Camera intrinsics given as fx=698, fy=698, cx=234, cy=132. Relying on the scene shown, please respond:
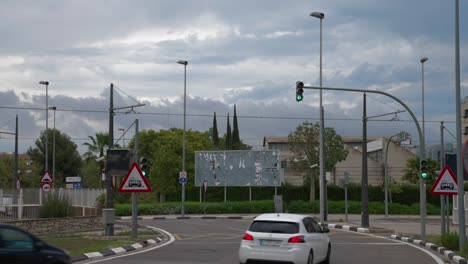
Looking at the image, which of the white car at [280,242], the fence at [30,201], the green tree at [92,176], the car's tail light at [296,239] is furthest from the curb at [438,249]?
the green tree at [92,176]

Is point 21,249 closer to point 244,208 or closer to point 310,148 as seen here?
point 244,208

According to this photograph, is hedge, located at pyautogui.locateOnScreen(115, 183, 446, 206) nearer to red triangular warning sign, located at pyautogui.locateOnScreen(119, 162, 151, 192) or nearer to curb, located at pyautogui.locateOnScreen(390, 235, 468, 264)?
curb, located at pyautogui.locateOnScreen(390, 235, 468, 264)

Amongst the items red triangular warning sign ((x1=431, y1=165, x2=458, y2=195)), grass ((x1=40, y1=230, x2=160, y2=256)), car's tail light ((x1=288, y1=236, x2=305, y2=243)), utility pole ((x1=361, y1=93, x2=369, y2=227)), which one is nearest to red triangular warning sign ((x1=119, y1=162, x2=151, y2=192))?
grass ((x1=40, y1=230, x2=160, y2=256))

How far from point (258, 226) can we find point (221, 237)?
14439mm

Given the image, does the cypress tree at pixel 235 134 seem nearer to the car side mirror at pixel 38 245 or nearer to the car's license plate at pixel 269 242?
the car's license plate at pixel 269 242

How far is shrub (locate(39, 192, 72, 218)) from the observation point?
37094mm

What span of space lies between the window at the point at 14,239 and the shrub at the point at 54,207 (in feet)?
81.3

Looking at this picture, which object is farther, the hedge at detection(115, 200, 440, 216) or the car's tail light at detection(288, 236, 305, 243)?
the hedge at detection(115, 200, 440, 216)

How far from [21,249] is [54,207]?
25.1 metres

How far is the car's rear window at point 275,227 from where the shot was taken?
1694cm

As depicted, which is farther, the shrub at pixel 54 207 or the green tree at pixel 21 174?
the green tree at pixel 21 174

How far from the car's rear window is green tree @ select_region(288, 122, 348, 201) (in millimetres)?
48241

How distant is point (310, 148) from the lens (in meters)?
66.9

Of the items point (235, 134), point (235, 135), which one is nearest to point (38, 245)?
point (235, 135)
